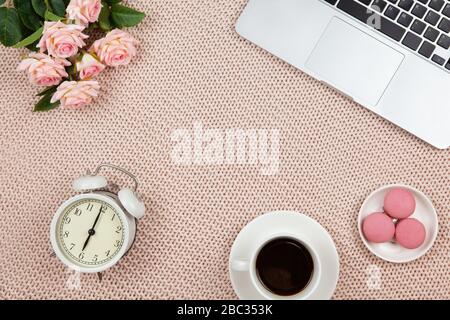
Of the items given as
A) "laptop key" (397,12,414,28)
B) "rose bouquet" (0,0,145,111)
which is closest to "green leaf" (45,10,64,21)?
"rose bouquet" (0,0,145,111)

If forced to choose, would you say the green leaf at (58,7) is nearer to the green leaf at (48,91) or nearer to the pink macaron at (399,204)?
the green leaf at (48,91)

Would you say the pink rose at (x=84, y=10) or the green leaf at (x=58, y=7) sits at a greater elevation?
the pink rose at (x=84, y=10)

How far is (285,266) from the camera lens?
2.60 feet

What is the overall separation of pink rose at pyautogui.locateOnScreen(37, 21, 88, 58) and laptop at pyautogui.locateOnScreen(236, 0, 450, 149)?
247 mm

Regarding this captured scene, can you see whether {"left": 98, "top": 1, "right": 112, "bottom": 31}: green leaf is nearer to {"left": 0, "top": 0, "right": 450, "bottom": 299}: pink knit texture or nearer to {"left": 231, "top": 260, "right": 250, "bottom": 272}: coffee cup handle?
{"left": 0, "top": 0, "right": 450, "bottom": 299}: pink knit texture

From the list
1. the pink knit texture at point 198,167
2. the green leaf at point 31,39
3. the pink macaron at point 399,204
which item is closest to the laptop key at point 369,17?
the pink knit texture at point 198,167

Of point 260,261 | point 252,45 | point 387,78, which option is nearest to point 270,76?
point 252,45

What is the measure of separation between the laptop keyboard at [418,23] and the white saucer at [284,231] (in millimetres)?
277

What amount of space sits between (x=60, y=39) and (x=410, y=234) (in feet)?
1.77

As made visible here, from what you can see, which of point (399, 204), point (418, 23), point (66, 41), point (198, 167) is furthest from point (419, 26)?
point (66, 41)

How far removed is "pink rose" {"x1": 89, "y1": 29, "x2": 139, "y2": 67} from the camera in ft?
2.67

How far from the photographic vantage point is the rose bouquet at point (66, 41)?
2.59 ft

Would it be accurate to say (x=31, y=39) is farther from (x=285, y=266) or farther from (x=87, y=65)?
(x=285, y=266)
